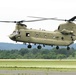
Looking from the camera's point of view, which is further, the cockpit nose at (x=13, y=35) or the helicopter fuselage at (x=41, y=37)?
the helicopter fuselage at (x=41, y=37)

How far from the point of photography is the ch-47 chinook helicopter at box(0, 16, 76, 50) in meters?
86.5

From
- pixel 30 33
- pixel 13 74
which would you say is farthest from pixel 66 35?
pixel 13 74

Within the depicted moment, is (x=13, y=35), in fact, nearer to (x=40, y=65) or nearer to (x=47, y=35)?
(x=47, y=35)

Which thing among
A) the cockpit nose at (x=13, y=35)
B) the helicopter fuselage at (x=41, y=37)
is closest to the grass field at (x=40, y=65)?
the helicopter fuselage at (x=41, y=37)

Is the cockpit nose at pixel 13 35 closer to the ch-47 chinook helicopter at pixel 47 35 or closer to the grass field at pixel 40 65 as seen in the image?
the ch-47 chinook helicopter at pixel 47 35

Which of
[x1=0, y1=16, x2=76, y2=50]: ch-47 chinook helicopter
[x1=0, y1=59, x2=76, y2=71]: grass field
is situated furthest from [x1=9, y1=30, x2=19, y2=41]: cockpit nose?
[x1=0, y1=59, x2=76, y2=71]: grass field

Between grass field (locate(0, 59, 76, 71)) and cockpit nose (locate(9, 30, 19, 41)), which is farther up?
cockpit nose (locate(9, 30, 19, 41))

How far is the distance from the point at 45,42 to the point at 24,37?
16.0 feet

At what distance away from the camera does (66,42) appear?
89.8m

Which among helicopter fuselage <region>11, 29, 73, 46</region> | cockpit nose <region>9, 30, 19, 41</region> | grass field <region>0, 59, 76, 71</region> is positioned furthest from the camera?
grass field <region>0, 59, 76, 71</region>

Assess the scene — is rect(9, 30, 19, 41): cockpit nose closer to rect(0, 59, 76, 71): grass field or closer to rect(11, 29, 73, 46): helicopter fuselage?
rect(11, 29, 73, 46): helicopter fuselage

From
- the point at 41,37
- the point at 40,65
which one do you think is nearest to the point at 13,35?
the point at 41,37

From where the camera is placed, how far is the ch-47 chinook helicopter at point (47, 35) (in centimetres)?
8650

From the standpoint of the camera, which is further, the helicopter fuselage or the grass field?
the grass field
